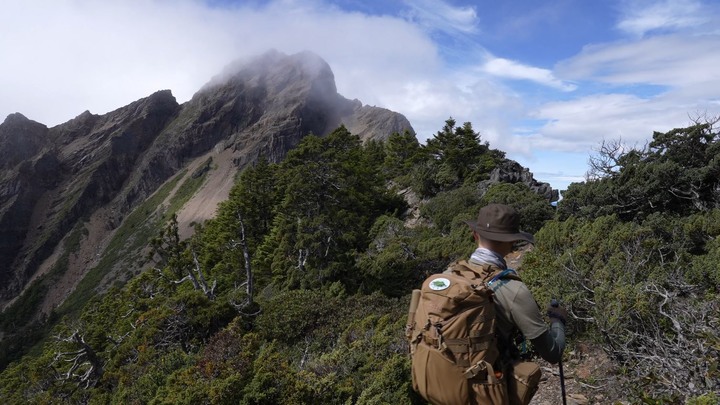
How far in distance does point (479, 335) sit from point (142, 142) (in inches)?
4355

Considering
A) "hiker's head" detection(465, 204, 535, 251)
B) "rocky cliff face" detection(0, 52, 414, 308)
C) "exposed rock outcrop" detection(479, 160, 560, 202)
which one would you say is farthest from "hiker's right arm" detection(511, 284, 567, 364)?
"rocky cliff face" detection(0, 52, 414, 308)

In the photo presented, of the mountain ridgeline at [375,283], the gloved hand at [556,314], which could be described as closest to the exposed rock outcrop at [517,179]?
the mountain ridgeline at [375,283]

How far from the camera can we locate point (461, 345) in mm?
2295

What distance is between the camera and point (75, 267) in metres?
76.3

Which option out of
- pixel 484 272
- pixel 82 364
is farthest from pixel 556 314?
pixel 82 364

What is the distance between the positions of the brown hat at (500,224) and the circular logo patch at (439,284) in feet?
1.33

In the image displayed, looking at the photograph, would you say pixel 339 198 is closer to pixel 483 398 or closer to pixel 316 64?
pixel 483 398

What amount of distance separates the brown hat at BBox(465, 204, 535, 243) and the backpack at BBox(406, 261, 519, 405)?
0.30 meters

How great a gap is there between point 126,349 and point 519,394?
1176cm

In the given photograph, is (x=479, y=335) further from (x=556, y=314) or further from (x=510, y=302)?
(x=556, y=314)

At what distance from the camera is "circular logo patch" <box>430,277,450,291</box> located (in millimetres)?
2361

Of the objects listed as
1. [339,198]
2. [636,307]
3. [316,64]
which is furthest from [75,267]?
[636,307]

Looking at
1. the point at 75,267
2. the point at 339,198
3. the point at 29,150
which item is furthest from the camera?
the point at 29,150

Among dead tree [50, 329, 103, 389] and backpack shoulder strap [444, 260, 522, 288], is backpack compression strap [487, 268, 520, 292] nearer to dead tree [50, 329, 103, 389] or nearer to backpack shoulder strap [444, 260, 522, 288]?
backpack shoulder strap [444, 260, 522, 288]
